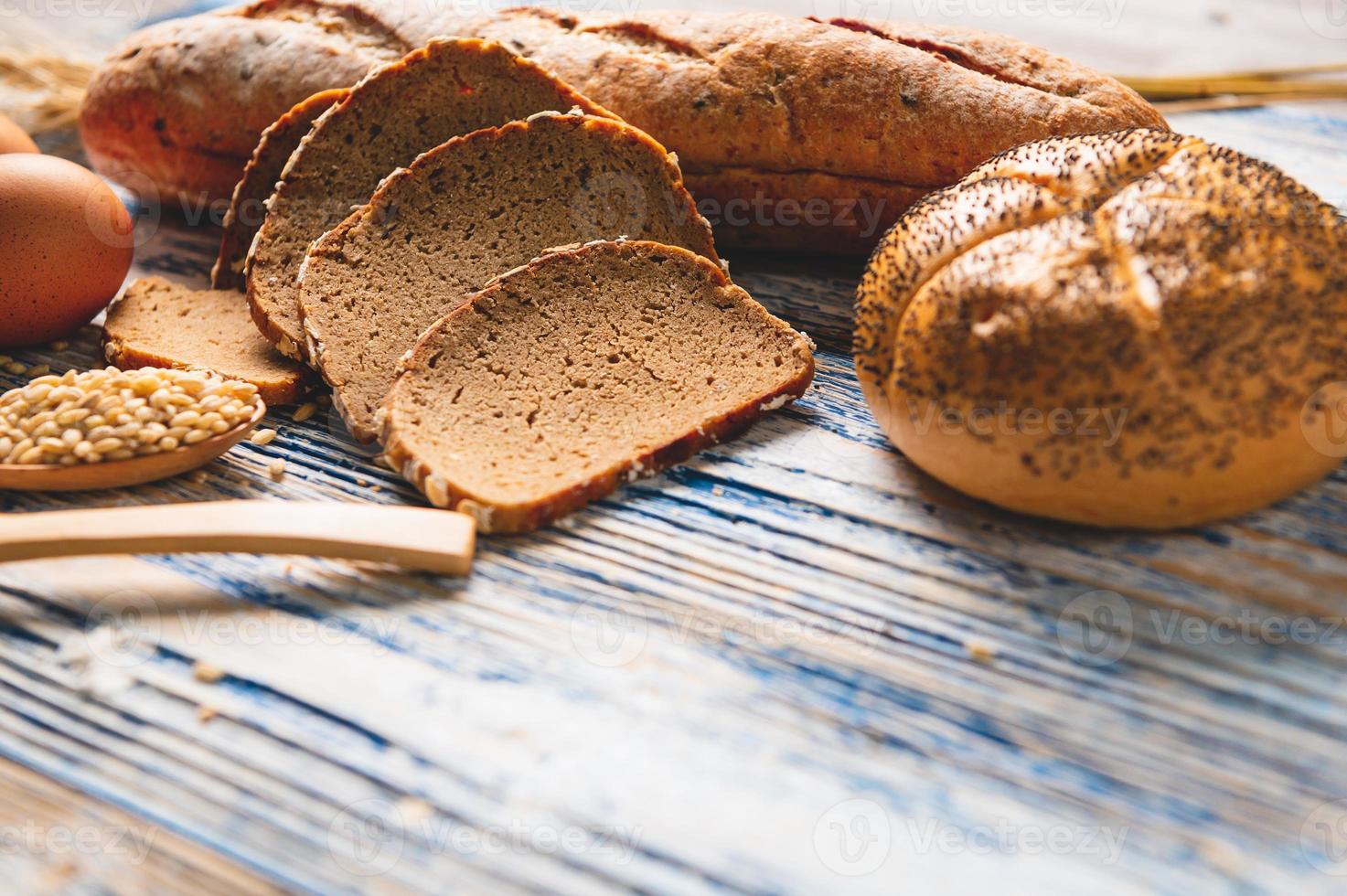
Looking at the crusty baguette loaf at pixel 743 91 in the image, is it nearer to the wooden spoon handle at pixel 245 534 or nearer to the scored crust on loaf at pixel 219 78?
the scored crust on loaf at pixel 219 78

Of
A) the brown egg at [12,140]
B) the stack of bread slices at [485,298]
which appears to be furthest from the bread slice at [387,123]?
the brown egg at [12,140]

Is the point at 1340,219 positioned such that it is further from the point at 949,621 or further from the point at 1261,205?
the point at 949,621

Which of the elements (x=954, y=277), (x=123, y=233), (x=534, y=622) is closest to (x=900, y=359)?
(x=954, y=277)

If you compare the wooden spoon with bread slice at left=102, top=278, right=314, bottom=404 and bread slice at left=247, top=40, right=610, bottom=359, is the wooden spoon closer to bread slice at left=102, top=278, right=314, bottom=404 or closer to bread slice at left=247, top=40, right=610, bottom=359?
bread slice at left=102, top=278, right=314, bottom=404

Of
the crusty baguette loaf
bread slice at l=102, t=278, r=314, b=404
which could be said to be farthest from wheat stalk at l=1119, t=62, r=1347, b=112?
bread slice at l=102, t=278, r=314, b=404

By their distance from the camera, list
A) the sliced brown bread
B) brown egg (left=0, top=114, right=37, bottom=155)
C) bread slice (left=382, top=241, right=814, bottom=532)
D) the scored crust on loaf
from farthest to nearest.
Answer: the scored crust on loaf
brown egg (left=0, top=114, right=37, bottom=155)
the sliced brown bread
bread slice (left=382, top=241, right=814, bottom=532)

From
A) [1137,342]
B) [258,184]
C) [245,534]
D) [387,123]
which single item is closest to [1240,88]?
[1137,342]

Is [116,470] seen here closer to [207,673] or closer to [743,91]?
[207,673]
